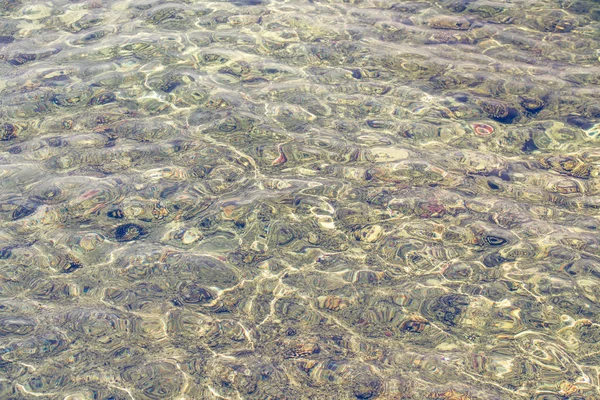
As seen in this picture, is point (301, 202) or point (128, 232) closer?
point (128, 232)

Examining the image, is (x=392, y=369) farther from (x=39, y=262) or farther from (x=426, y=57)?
(x=426, y=57)

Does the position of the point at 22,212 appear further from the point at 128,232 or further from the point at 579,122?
the point at 579,122

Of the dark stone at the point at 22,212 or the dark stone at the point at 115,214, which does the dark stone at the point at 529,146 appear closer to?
the dark stone at the point at 115,214

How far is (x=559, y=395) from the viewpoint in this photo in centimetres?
363

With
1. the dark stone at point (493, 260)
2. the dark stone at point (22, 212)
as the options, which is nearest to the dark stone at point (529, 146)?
the dark stone at point (493, 260)

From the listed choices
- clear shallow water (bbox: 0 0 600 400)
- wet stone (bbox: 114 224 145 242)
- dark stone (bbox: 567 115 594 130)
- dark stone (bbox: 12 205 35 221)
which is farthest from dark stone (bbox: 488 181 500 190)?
dark stone (bbox: 12 205 35 221)

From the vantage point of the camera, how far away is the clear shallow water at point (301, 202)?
3855mm

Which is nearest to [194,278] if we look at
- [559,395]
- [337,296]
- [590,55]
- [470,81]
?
[337,296]

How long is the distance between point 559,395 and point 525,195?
185 centimetres

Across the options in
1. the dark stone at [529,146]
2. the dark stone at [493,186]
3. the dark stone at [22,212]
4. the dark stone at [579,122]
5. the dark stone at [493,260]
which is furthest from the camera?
the dark stone at [579,122]

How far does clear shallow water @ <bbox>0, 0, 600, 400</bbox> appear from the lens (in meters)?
3.86

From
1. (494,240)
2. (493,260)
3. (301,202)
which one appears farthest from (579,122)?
(301,202)

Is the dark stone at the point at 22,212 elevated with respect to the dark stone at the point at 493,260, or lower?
lower

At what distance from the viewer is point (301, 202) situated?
4.95 m
